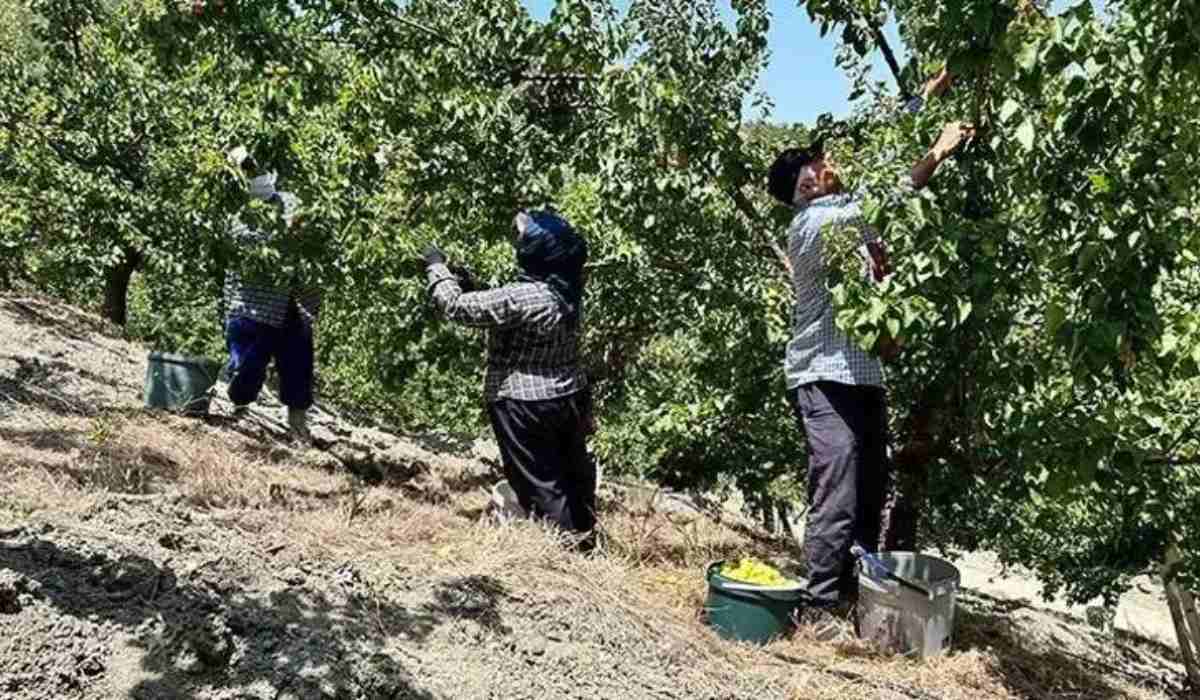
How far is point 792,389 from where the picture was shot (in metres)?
3.91

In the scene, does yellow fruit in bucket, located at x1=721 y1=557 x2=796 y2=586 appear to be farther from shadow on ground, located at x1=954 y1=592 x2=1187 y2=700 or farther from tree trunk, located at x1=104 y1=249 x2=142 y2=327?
tree trunk, located at x1=104 y1=249 x2=142 y2=327

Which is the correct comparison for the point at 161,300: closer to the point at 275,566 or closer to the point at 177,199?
the point at 177,199

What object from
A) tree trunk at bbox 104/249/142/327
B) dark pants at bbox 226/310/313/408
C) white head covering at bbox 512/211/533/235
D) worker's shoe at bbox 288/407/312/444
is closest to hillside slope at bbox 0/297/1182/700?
dark pants at bbox 226/310/313/408

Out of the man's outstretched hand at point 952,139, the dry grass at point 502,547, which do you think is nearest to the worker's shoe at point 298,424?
the dry grass at point 502,547

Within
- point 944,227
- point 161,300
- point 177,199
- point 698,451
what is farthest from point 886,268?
point 161,300

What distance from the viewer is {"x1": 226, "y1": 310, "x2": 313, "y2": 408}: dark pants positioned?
6.03 m

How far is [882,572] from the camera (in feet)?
11.7

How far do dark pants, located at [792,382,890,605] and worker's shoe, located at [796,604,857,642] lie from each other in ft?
0.12

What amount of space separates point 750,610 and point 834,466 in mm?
589

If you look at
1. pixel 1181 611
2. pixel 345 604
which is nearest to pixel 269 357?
pixel 345 604

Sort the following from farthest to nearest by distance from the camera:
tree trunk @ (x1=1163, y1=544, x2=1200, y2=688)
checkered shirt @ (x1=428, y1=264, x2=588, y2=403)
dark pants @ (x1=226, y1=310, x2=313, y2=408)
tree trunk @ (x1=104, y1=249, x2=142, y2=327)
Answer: tree trunk @ (x1=104, y1=249, x2=142, y2=327)
tree trunk @ (x1=1163, y1=544, x2=1200, y2=688)
dark pants @ (x1=226, y1=310, x2=313, y2=408)
checkered shirt @ (x1=428, y1=264, x2=588, y2=403)

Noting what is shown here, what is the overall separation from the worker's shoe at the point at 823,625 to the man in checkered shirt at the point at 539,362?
1.02 m

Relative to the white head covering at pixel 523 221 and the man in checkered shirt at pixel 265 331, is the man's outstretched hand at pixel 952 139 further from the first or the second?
the man in checkered shirt at pixel 265 331

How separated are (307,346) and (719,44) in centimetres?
302
